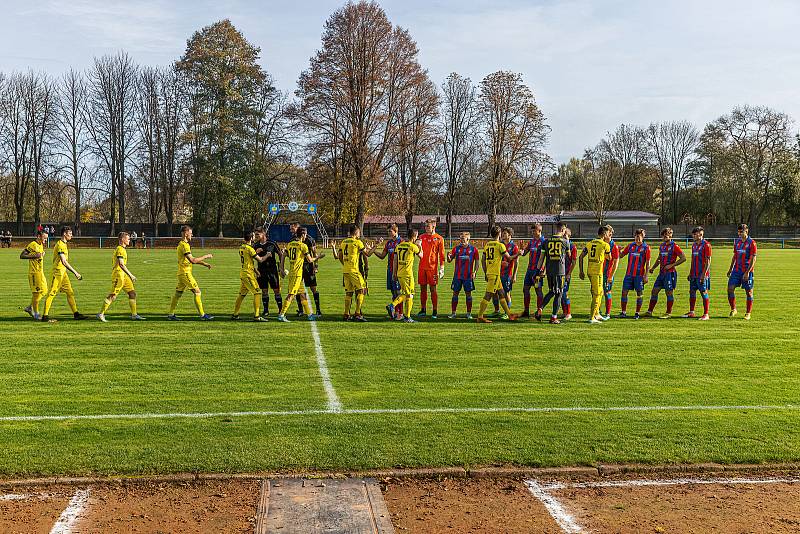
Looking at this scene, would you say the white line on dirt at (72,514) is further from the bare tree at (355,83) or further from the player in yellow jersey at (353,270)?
the bare tree at (355,83)

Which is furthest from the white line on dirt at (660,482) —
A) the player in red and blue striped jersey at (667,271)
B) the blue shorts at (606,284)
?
the player in red and blue striped jersey at (667,271)

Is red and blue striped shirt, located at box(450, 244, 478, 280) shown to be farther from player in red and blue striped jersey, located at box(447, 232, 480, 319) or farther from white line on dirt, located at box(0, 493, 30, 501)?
white line on dirt, located at box(0, 493, 30, 501)

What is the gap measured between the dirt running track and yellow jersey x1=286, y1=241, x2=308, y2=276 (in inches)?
344

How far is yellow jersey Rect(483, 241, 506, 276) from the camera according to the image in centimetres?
1359

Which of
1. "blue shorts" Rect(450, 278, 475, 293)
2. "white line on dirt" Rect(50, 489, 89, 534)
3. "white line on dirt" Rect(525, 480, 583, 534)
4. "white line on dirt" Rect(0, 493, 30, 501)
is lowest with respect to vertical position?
"white line on dirt" Rect(525, 480, 583, 534)

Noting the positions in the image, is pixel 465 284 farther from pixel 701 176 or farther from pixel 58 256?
pixel 701 176

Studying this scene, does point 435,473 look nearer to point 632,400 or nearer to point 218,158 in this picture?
point 632,400

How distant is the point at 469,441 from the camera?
618 cm

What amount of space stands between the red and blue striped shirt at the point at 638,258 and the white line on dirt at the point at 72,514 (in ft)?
40.3

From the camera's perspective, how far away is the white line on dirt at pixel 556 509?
4.58 meters

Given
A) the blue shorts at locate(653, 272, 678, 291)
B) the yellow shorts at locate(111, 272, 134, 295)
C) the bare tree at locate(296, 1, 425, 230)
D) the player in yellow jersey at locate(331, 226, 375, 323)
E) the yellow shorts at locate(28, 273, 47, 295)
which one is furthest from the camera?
the bare tree at locate(296, 1, 425, 230)

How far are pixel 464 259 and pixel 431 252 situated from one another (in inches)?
30.0

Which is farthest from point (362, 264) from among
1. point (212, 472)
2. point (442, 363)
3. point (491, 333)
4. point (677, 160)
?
point (677, 160)

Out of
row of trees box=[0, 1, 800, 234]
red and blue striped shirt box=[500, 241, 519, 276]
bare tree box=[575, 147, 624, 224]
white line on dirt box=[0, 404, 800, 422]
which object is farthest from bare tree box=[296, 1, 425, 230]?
white line on dirt box=[0, 404, 800, 422]
